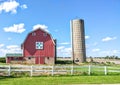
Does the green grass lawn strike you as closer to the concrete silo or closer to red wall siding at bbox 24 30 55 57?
red wall siding at bbox 24 30 55 57

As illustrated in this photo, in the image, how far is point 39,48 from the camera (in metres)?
68.6

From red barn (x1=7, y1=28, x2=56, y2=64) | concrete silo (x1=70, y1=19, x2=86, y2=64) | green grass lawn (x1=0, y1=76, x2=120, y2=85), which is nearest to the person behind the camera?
green grass lawn (x1=0, y1=76, x2=120, y2=85)

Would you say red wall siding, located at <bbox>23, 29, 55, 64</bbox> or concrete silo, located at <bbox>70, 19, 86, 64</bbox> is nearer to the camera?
red wall siding, located at <bbox>23, 29, 55, 64</bbox>

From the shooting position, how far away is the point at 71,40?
8400 cm

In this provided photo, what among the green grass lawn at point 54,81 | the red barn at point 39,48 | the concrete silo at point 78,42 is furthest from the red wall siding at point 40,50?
the green grass lawn at point 54,81

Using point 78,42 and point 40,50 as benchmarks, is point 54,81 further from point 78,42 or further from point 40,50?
point 78,42

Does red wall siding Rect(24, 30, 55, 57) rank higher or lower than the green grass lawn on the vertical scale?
higher

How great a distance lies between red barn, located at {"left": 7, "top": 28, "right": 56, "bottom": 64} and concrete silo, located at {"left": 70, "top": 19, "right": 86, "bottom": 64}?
14017mm

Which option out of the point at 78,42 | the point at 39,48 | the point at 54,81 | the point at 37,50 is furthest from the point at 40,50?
the point at 54,81

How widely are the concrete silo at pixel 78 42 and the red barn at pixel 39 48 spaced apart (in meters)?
14.0

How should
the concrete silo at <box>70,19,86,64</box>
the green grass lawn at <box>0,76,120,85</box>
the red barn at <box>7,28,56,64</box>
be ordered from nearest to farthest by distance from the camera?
the green grass lawn at <box>0,76,120,85</box>
the red barn at <box>7,28,56,64</box>
the concrete silo at <box>70,19,86,64</box>

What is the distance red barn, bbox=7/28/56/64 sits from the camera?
68500 mm

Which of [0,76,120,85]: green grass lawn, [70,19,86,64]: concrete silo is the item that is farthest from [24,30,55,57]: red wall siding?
[0,76,120,85]: green grass lawn

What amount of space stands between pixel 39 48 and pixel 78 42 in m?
16.8
